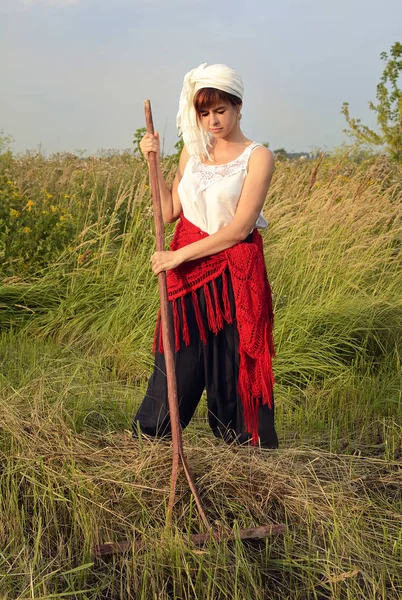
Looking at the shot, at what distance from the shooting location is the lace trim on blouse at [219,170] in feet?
9.03

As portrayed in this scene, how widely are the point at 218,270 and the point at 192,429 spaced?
93 centimetres

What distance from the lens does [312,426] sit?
149 inches

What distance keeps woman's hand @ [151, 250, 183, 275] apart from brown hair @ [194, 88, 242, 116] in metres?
0.54

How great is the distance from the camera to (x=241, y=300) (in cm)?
282

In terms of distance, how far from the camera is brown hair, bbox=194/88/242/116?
269 cm

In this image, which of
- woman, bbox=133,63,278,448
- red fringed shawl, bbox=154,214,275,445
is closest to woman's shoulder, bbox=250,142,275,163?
woman, bbox=133,63,278,448

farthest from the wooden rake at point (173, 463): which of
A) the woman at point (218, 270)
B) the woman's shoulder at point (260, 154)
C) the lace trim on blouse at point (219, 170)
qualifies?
the woman's shoulder at point (260, 154)

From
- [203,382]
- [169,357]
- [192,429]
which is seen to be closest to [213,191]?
[169,357]

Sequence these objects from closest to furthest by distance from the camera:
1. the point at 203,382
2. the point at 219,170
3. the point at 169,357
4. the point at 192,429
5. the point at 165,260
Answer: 1. the point at 169,357
2. the point at 165,260
3. the point at 219,170
4. the point at 203,382
5. the point at 192,429

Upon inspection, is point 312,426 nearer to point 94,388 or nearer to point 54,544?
point 94,388

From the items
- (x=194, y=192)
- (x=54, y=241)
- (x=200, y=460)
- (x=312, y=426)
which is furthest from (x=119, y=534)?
(x=54, y=241)

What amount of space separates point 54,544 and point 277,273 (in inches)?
117

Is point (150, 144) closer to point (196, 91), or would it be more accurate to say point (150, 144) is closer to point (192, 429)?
point (196, 91)

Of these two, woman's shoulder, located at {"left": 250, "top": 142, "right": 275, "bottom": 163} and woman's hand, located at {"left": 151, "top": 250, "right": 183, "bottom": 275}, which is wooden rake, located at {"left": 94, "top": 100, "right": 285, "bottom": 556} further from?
woman's shoulder, located at {"left": 250, "top": 142, "right": 275, "bottom": 163}
